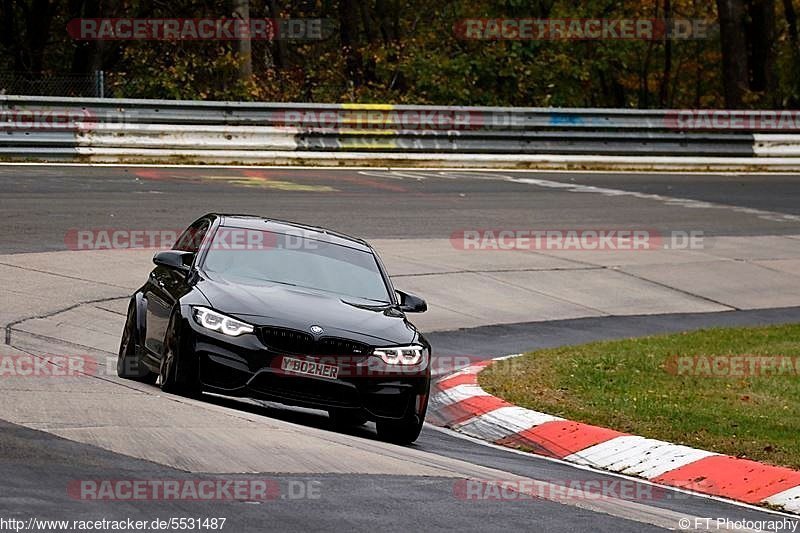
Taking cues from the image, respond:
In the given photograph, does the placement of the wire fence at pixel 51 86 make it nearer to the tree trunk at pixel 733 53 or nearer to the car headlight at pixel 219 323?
the tree trunk at pixel 733 53

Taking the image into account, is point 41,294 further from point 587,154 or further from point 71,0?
point 71,0

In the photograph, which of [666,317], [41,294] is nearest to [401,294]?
[41,294]

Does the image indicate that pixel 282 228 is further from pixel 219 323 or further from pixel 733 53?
pixel 733 53

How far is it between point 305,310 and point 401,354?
722 millimetres

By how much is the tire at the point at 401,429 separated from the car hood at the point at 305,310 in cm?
54

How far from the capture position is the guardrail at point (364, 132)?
26141mm

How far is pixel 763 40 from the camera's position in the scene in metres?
39.8

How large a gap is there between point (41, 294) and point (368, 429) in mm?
5663
